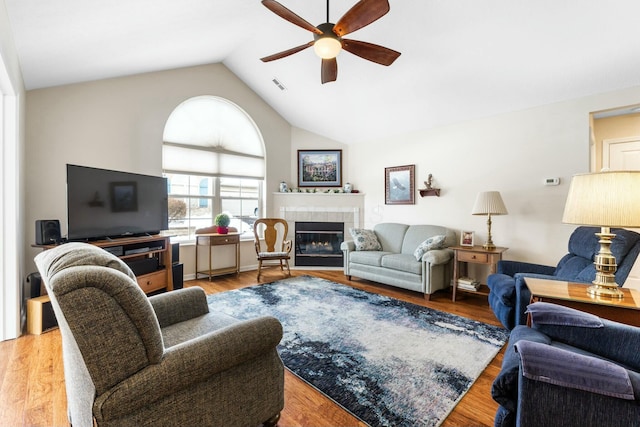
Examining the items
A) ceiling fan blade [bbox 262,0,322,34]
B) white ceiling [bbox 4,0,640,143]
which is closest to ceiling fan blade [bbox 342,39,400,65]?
ceiling fan blade [bbox 262,0,322,34]

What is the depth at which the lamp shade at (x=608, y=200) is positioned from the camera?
1.50 metres

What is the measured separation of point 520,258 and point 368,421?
10.3ft

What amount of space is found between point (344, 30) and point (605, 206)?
207 cm

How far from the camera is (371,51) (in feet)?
8.27

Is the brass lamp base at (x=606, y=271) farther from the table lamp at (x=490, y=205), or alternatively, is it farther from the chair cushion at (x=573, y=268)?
the table lamp at (x=490, y=205)

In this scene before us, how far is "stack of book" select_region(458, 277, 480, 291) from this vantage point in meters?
3.53

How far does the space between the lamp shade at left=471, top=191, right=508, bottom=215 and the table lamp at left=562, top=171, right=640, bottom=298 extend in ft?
5.47

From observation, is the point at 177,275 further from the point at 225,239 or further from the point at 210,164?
the point at 210,164

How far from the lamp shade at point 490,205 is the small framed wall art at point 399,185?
4.13 ft

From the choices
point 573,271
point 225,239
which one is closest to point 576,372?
point 573,271

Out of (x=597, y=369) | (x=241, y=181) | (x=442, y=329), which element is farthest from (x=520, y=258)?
(x=241, y=181)

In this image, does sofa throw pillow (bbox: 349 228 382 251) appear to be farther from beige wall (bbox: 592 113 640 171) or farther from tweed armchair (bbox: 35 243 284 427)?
tweed armchair (bbox: 35 243 284 427)

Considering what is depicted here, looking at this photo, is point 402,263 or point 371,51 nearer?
point 371,51

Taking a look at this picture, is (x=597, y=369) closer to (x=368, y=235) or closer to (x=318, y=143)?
(x=368, y=235)
